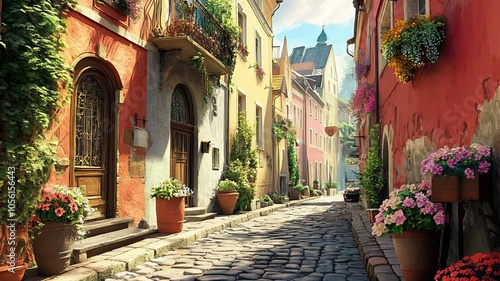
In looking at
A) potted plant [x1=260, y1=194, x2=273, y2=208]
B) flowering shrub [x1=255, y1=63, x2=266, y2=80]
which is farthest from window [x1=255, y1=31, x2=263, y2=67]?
potted plant [x1=260, y1=194, x2=273, y2=208]

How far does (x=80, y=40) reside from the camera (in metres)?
6.41

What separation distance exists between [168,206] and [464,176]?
5.50 metres

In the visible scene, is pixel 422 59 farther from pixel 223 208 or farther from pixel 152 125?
pixel 223 208

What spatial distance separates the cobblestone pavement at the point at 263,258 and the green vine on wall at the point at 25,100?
4.66 feet

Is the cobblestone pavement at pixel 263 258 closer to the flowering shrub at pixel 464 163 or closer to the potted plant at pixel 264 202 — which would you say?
the flowering shrub at pixel 464 163

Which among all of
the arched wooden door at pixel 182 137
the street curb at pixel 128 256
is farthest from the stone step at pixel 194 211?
the street curb at pixel 128 256

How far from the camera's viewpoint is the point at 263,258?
20.2ft

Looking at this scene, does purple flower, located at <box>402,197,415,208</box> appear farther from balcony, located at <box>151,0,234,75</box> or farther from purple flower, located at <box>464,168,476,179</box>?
balcony, located at <box>151,0,234,75</box>

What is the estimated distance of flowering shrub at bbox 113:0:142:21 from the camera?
7424 mm

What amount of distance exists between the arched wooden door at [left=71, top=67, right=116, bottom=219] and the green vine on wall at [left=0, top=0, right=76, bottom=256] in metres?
1.29

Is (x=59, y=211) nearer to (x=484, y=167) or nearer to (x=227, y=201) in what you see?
(x=484, y=167)

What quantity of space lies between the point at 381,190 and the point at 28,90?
24.9 ft

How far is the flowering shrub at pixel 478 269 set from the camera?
8.02ft

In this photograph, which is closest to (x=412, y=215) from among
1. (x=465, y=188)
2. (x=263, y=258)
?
(x=465, y=188)
